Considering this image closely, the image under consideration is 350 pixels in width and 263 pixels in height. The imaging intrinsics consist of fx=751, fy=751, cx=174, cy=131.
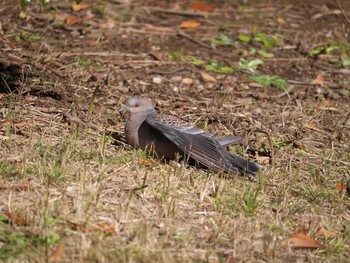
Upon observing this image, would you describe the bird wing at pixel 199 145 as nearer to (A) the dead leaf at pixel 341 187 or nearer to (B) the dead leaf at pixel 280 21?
(A) the dead leaf at pixel 341 187

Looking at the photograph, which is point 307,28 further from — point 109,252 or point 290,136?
point 109,252

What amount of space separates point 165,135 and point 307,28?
5048 mm

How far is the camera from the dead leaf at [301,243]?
5.00 metres

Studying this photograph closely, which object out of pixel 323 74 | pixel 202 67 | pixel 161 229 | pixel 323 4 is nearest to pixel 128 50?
pixel 202 67

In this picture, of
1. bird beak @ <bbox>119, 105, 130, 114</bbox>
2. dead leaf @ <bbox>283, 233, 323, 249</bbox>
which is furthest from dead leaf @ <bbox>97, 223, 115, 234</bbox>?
bird beak @ <bbox>119, 105, 130, 114</bbox>

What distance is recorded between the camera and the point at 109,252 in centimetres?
460

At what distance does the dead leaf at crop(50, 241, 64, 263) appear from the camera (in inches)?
176

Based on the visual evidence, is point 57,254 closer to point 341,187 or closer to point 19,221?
point 19,221

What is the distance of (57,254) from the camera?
451 cm

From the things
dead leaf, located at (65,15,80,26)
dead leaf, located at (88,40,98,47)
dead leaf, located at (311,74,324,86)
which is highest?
dead leaf, located at (65,15,80,26)

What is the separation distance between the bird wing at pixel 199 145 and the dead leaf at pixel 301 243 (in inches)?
43.1

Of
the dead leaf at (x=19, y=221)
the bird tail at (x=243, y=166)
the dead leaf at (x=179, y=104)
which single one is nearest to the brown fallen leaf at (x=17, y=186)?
the dead leaf at (x=19, y=221)

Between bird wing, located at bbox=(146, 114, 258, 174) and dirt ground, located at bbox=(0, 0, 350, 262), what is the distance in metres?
0.15

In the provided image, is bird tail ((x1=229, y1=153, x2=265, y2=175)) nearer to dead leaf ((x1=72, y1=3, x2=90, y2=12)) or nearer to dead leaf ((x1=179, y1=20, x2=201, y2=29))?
dead leaf ((x1=179, y1=20, x2=201, y2=29))
